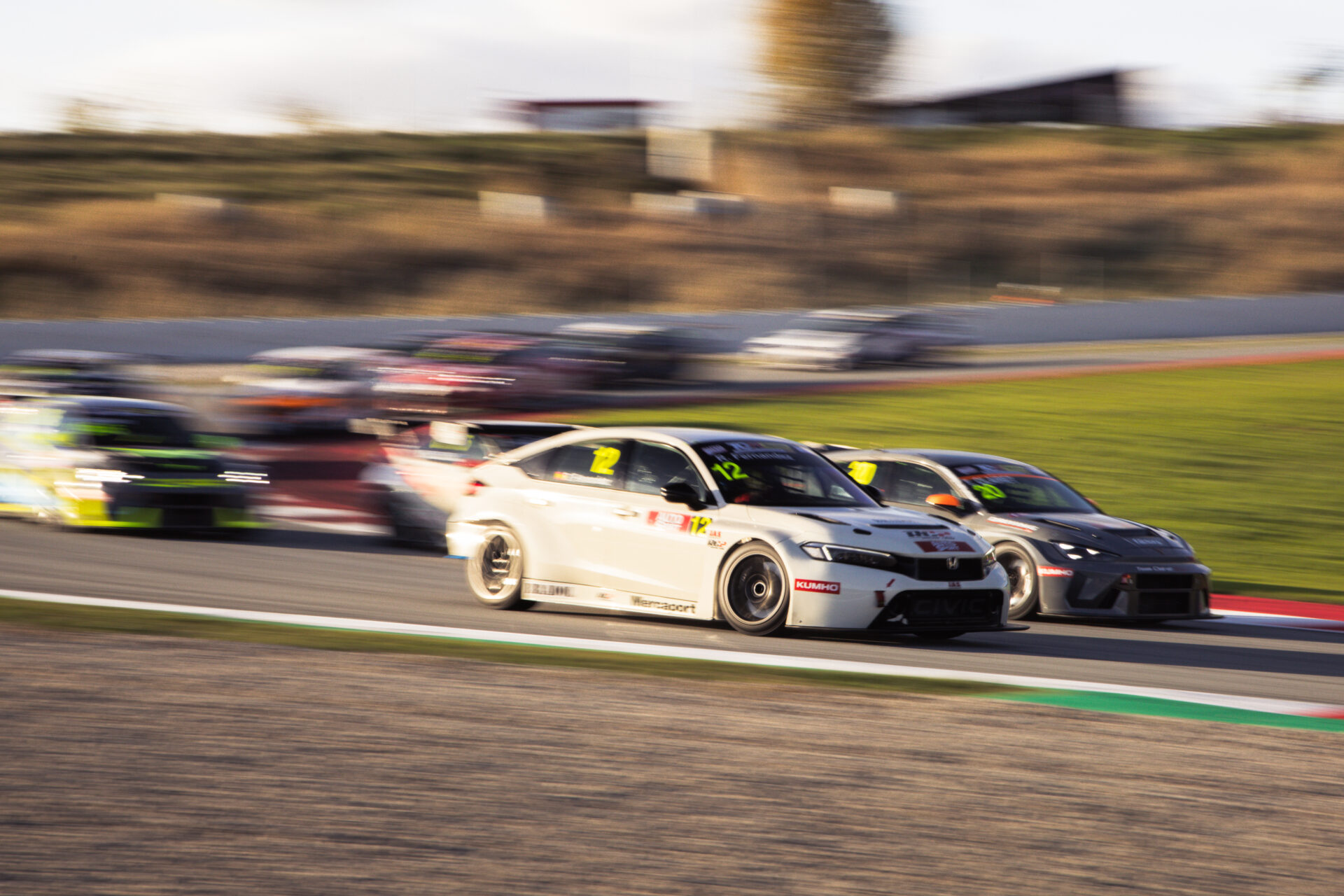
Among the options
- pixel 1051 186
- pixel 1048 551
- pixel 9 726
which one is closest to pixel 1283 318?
pixel 1051 186

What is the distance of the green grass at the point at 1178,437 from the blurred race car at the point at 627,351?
Result: 135 inches

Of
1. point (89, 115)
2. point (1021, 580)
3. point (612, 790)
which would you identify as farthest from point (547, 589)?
point (89, 115)

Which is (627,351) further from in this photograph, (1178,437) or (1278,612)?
(1278,612)

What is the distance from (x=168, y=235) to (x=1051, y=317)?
28.4m

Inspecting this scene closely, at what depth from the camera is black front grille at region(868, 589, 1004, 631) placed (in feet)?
30.9

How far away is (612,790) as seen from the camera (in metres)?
5.57

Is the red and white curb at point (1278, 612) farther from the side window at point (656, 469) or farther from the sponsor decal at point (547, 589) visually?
the sponsor decal at point (547, 589)

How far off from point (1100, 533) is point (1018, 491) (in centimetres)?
96

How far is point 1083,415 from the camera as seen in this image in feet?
77.2

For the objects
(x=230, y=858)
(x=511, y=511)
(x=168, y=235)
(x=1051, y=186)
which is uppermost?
(x=1051, y=186)

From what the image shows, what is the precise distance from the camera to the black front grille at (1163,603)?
37.4 feet

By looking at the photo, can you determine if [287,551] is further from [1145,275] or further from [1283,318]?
[1145,275]

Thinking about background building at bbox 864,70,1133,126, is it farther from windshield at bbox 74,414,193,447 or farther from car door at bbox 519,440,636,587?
car door at bbox 519,440,636,587

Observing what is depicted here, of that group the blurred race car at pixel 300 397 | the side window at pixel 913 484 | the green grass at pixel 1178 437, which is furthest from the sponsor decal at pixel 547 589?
the blurred race car at pixel 300 397
